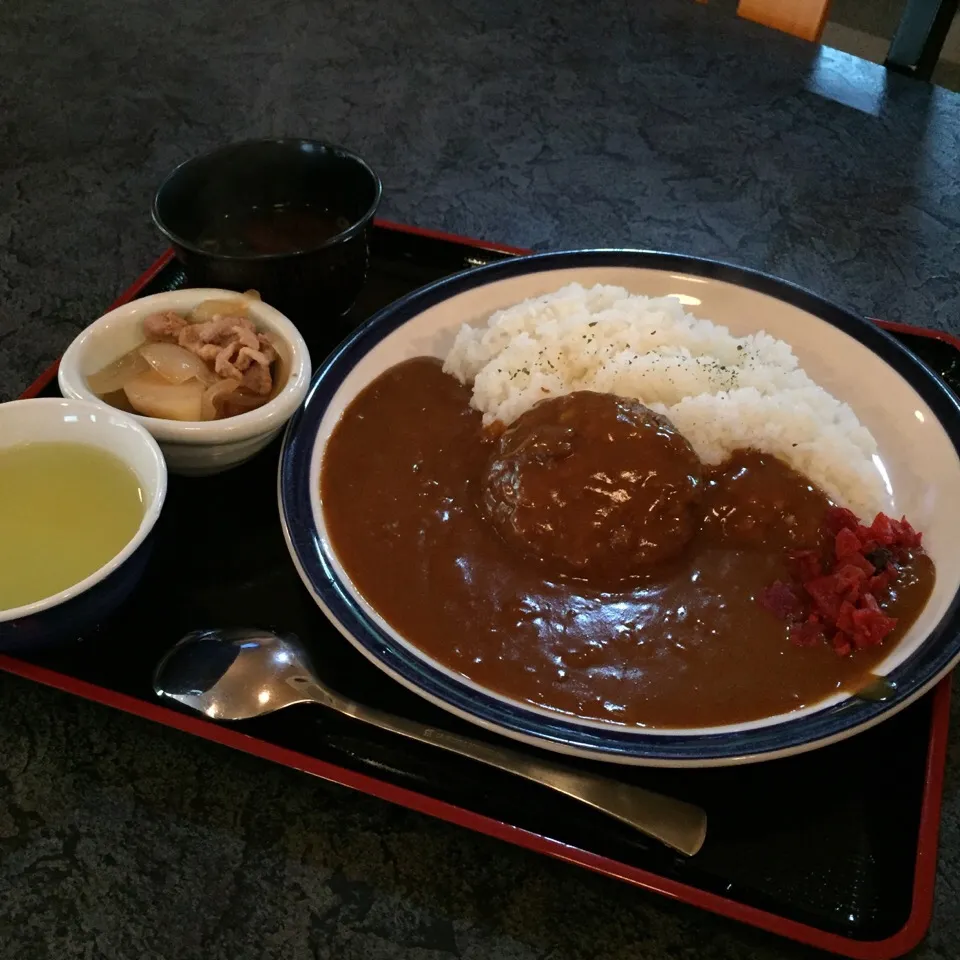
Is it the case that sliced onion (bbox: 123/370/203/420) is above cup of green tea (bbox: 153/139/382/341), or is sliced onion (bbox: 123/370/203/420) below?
below

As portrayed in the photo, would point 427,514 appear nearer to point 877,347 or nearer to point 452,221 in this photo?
point 877,347

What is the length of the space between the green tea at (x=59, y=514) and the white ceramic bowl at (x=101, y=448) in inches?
1.1

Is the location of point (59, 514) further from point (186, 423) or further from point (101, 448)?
point (186, 423)

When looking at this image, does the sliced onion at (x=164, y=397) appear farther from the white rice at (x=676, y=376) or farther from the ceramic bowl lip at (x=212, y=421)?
the white rice at (x=676, y=376)

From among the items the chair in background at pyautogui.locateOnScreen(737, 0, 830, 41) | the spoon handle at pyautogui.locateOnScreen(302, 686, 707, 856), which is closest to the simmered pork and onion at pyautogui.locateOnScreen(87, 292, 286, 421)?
the spoon handle at pyautogui.locateOnScreen(302, 686, 707, 856)

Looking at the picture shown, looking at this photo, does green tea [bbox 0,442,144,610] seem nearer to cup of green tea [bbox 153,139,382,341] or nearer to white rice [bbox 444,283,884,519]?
cup of green tea [bbox 153,139,382,341]

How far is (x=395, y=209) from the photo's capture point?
327cm

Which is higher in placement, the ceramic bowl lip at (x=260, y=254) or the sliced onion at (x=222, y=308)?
the ceramic bowl lip at (x=260, y=254)

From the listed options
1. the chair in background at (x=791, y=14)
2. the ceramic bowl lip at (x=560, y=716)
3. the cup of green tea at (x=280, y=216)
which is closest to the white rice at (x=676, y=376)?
the ceramic bowl lip at (x=560, y=716)

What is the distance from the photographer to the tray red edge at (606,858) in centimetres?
134

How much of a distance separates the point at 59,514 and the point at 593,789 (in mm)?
1232

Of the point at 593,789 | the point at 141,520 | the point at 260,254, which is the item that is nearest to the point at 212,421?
the point at 141,520

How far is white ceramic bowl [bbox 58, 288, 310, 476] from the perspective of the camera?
6.26 feet

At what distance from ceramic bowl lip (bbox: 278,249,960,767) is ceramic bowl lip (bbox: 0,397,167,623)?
27cm
